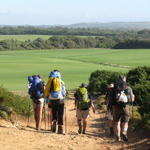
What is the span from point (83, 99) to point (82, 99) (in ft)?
0.09

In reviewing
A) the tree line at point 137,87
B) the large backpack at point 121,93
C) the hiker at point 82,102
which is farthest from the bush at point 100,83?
the large backpack at point 121,93

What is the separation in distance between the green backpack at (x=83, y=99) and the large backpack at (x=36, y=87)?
110 centimetres

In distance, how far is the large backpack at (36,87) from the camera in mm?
11930

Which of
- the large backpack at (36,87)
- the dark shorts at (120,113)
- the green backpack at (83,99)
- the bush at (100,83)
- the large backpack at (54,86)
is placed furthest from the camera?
the bush at (100,83)

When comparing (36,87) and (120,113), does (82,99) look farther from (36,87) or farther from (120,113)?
(120,113)

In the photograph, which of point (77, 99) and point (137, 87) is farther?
point (137, 87)

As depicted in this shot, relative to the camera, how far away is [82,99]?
12.5 meters

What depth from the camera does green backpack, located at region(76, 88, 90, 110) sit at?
1251cm

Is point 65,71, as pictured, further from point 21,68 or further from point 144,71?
point 144,71

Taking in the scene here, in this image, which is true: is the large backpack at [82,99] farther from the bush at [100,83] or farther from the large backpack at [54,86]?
the bush at [100,83]

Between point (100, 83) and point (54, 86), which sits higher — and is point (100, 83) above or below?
below

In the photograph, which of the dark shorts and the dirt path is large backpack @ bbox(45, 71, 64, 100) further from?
the dark shorts

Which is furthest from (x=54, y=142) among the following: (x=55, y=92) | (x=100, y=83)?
(x=100, y=83)

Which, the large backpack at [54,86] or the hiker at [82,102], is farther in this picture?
the hiker at [82,102]
